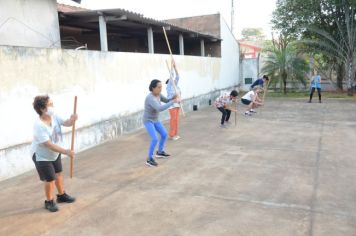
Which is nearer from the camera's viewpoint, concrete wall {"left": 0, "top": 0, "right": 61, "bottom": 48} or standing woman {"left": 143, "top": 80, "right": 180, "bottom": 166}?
standing woman {"left": 143, "top": 80, "right": 180, "bottom": 166}

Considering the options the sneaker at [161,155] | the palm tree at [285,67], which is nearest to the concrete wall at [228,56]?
the palm tree at [285,67]

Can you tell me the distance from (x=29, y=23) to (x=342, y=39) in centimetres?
1502

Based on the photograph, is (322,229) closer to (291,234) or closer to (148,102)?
(291,234)

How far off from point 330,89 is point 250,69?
468 centimetres

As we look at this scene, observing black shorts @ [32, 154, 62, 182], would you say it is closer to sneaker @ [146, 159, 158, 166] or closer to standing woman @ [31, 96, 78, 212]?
standing woman @ [31, 96, 78, 212]

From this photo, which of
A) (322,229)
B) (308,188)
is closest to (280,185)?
(308,188)

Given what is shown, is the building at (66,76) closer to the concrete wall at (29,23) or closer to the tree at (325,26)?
the concrete wall at (29,23)

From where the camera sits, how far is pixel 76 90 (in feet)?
23.9

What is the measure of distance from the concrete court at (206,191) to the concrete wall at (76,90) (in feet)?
1.52

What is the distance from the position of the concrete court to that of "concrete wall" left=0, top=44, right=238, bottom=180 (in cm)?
46

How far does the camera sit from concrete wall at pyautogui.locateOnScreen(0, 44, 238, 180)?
5699 millimetres

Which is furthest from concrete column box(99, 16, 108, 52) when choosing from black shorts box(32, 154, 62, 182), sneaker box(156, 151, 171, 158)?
black shorts box(32, 154, 62, 182)

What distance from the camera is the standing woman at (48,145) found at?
4039 mm

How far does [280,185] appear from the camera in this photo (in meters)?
5.10
